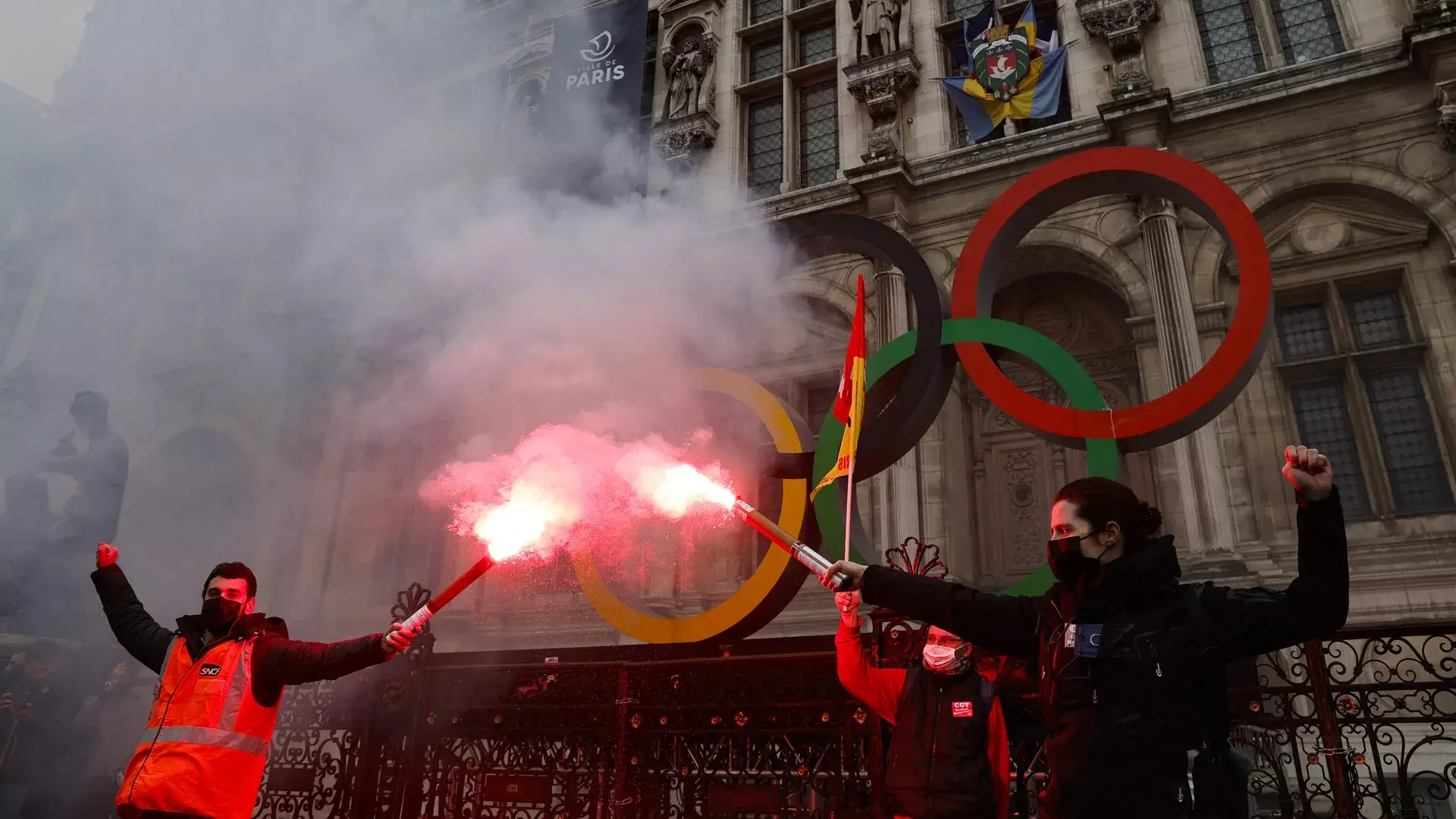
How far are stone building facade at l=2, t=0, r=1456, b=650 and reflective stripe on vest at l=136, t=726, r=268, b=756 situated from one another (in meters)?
8.85

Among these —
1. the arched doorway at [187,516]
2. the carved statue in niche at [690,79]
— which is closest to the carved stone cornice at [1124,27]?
the carved statue in niche at [690,79]

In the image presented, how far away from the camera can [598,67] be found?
590 inches

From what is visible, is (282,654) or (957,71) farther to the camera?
(957,71)

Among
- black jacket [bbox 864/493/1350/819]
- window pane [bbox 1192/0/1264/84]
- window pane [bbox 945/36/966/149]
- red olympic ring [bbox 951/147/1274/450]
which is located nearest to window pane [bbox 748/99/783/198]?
window pane [bbox 945/36/966/149]

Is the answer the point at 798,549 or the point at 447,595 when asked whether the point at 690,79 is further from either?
the point at 798,549

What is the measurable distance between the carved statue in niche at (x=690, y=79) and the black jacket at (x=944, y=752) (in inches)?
531

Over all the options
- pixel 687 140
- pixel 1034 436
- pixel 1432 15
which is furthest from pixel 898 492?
pixel 1432 15

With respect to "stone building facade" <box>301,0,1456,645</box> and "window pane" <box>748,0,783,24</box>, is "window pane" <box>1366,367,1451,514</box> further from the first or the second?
"window pane" <box>748,0,783,24</box>

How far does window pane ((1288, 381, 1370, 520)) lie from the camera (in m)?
10.4

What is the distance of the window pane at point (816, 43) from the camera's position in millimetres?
16281

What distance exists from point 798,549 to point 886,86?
12194 millimetres

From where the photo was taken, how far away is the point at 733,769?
6.02 m

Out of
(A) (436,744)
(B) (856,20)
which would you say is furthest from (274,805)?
(B) (856,20)

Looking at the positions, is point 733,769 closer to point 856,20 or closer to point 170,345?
point 856,20
